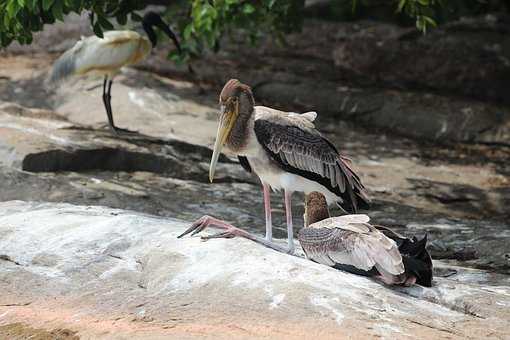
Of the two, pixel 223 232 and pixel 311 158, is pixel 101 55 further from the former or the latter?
pixel 223 232

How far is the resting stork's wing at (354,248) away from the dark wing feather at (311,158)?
0.57m

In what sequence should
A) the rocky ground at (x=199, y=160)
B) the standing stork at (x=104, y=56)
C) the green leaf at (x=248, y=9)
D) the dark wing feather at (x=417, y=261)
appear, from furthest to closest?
the standing stork at (x=104, y=56) < the green leaf at (x=248, y=9) < the rocky ground at (x=199, y=160) < the dark wing feather at (x=417, y=261)

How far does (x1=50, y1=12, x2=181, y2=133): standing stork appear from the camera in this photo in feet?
33.7

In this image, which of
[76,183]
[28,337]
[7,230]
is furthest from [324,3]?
[28,337]

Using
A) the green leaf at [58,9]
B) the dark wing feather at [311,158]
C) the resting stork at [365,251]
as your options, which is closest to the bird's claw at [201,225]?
the resting stork at [365,251]

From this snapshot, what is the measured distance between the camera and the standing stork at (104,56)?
10258mm

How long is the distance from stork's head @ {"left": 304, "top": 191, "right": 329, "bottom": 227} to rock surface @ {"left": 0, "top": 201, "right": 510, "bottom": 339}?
74cm

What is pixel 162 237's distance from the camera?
5.41 m

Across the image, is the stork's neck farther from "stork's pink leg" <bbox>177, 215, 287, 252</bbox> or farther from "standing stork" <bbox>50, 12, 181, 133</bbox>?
"standing stork" <bbox>50, 12, 181, 133</bbox>

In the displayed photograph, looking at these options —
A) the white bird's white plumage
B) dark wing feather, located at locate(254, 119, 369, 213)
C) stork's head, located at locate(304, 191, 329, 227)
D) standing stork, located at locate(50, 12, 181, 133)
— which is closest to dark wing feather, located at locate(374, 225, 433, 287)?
stork's head, located at locate(304, 191, 329, 227)

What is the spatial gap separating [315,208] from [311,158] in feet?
1.03

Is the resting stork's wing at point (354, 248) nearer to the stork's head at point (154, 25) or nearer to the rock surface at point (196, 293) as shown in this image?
the rock surface at point (196, 293)

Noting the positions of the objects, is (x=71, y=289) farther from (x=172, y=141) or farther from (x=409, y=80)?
(x=409, y=80)

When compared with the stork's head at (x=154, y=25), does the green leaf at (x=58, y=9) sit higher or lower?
higher
